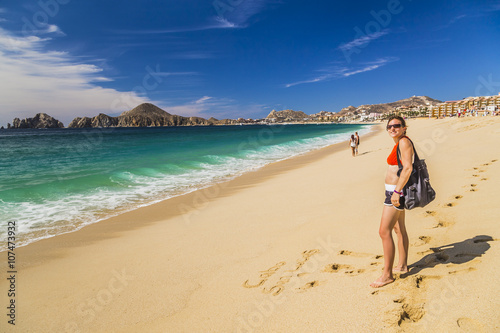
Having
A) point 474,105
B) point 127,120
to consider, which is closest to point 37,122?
point 127,120

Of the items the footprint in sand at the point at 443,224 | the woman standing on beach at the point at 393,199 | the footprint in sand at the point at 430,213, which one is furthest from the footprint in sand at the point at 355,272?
the footprint in sand at the point at 430,213

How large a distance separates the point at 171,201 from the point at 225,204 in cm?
224

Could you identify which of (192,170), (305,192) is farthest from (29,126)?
(305,192)

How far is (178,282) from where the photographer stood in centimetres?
365

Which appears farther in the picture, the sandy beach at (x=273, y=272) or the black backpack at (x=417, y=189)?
the black backpack at (x=417, y=189)

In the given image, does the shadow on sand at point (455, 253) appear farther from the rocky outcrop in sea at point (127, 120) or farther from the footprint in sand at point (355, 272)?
the rocky outcrop in sea at point (127, 120)

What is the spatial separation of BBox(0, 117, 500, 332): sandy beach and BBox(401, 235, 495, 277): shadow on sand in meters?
0.01

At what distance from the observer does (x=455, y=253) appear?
10.7 ft

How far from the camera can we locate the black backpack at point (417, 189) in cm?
275

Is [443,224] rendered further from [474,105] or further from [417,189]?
[474,105]

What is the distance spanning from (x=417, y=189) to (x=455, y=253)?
1.32 metres

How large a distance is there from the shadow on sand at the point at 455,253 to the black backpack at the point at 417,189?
95 cm

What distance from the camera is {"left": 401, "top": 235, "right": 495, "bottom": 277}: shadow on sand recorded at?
122 inches

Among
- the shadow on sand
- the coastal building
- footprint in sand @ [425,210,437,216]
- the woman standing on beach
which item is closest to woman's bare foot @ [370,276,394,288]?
the woman standing on beach
